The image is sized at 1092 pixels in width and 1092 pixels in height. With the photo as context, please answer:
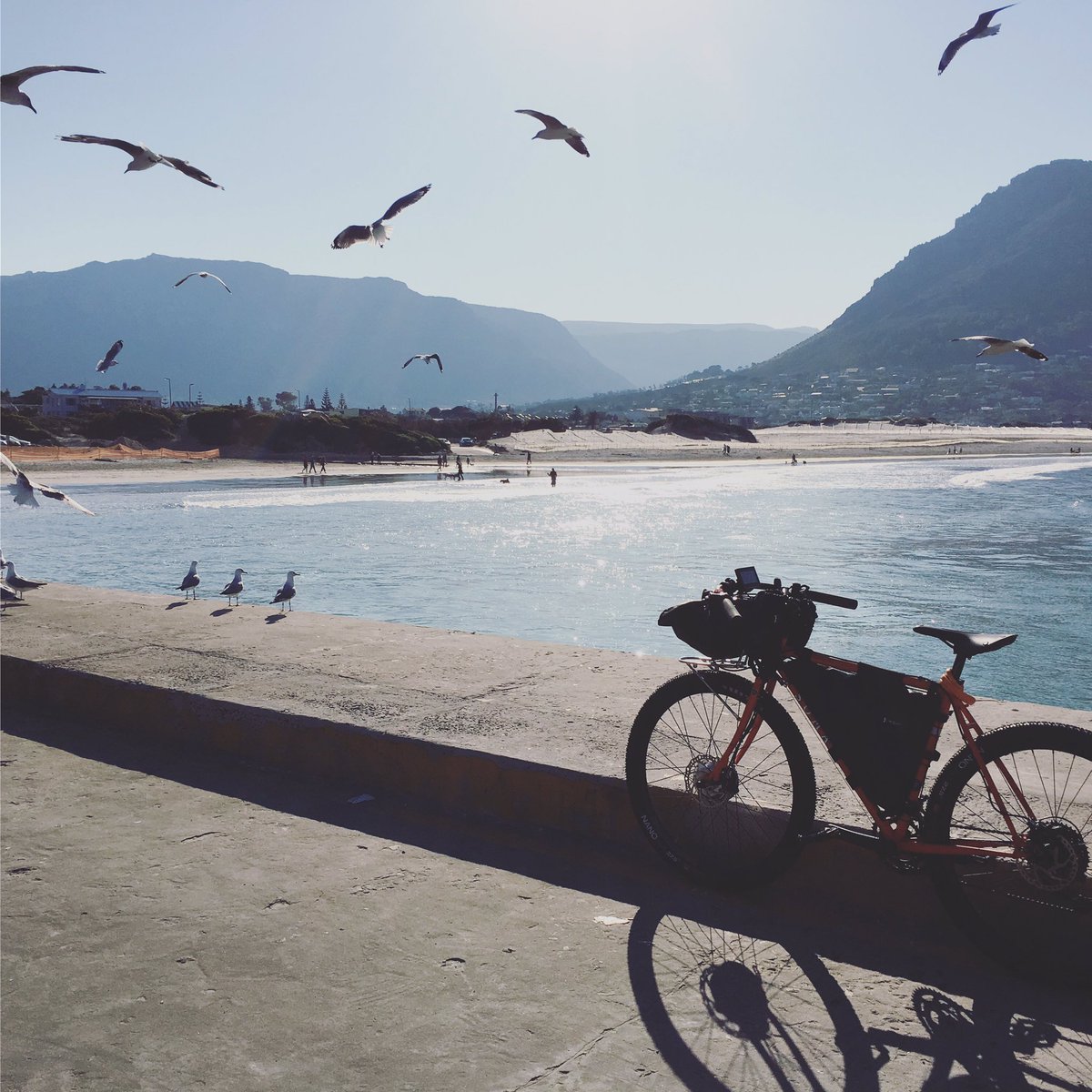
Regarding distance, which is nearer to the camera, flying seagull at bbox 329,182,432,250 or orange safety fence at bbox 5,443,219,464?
flying seagull at bbox 329,182,432,250

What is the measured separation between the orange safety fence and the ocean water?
1614 cm

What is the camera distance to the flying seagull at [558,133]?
775cm

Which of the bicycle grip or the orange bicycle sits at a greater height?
the bicycle grip

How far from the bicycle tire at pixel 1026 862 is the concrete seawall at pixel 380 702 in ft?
1.94

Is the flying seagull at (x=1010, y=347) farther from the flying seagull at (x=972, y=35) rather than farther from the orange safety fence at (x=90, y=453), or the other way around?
the orange safety fence at (x=90, y=453)

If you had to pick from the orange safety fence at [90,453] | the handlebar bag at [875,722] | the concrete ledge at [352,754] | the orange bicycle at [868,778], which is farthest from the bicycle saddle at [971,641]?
the orange safety fence at [90,453]

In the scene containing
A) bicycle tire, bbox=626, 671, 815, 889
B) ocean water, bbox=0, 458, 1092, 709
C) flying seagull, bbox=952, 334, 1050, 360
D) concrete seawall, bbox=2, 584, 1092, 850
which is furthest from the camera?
ocean water, bbox=0, 458, 1092, 709

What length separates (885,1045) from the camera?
2.77 metres

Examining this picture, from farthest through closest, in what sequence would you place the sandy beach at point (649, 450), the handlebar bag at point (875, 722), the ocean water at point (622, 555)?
the sandy beach at point (649, 450), the ocean water at point (622, 555), the handlebar bag at point (875, 722)

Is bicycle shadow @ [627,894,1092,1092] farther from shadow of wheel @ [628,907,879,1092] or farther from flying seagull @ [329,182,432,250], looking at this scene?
flying seagull @ [329,182,432,250]

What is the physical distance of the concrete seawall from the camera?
427 cm

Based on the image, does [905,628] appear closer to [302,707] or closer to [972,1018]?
[302,707]

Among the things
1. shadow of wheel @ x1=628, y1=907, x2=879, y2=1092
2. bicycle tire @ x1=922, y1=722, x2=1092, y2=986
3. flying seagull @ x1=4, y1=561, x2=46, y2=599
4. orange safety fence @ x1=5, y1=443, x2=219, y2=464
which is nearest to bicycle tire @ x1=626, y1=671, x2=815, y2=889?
shadow of wheel @ x1=628, y1=907, x2=879, y2=1092

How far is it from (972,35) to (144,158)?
17.9ft
